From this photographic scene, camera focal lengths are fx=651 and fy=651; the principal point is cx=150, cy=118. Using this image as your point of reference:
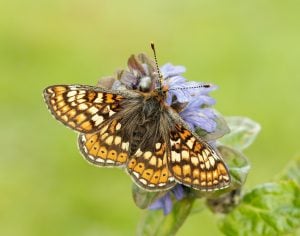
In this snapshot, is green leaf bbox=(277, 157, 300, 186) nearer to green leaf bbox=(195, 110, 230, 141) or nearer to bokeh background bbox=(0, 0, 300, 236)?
green leaf bbox=(195, 110, 230, 141)

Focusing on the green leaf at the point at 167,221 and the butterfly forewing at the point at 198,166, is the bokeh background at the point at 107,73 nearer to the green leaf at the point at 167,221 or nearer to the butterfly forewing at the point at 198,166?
the green leaf at the point at 167,221

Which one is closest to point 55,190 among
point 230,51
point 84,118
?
point 230,51

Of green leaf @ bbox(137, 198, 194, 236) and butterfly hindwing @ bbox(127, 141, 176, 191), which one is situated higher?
butterfly hindwing @ bbox(127, 141, 176, 191)

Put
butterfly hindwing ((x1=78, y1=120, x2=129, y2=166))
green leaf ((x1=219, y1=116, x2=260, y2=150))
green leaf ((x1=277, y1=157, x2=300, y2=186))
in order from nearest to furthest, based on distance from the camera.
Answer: butterfly hindwing ((x1=78, y1=120, x2=129, y2=166)), green leaf ((x1=219, y1=116, x2=260, y2=150)), green leaf ((x1=277, y1=157, x2=300, y2=186))

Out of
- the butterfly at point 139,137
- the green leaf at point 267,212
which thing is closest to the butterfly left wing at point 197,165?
the butterfly at point 139,137

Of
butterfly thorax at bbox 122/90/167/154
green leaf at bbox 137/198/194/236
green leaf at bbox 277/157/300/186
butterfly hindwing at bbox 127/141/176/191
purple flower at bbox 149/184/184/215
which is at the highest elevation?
butterfly thorax at bbox 122/90/167/154

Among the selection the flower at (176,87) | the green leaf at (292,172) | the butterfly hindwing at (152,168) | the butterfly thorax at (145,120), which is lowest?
the butterfly hindwing at (152,168)

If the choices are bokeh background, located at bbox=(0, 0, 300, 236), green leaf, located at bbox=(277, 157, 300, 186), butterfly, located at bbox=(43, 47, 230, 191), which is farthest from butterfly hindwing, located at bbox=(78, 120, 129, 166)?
bokeh background, located at bbox=(0, 0, 300, 236)
